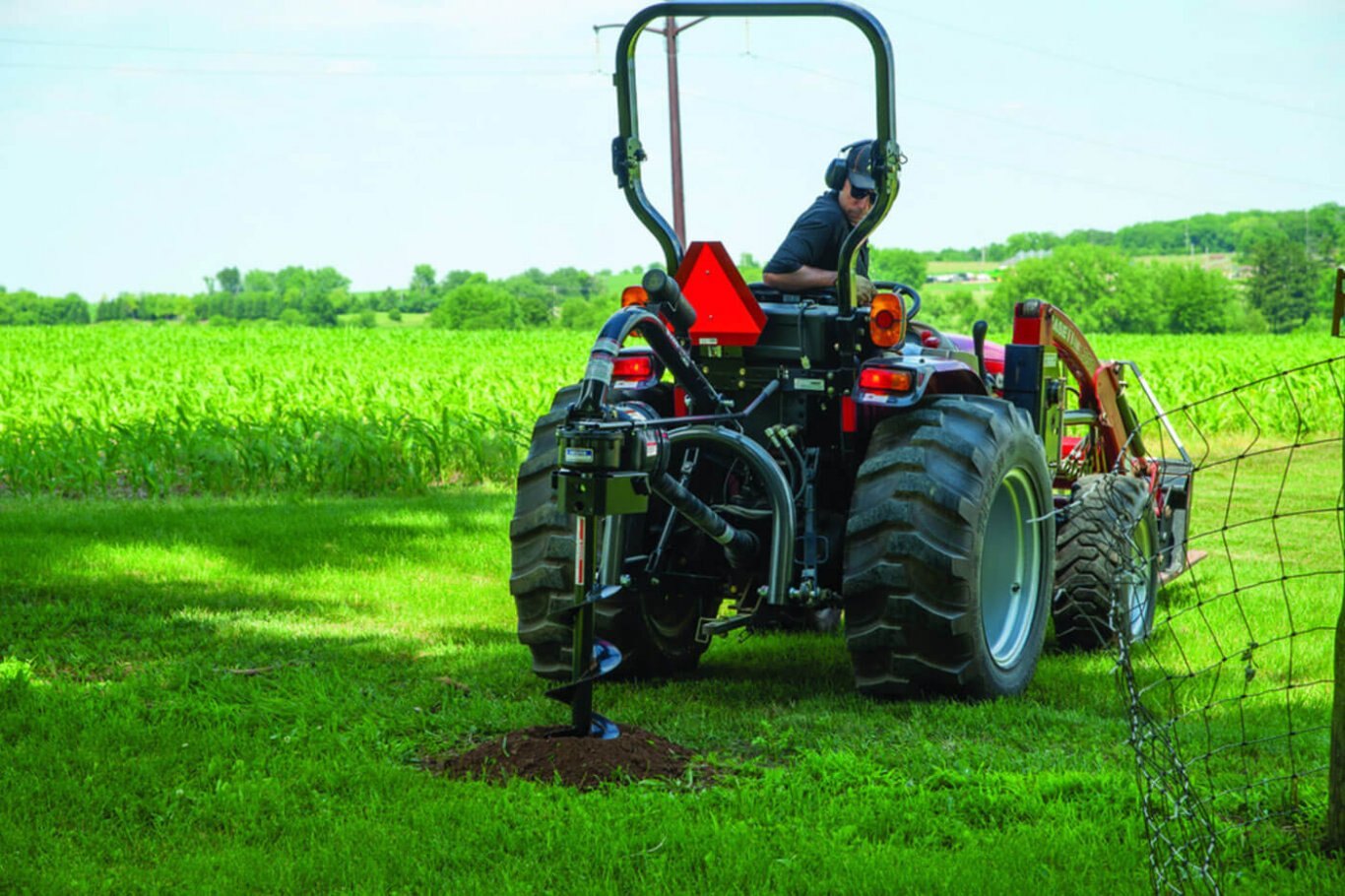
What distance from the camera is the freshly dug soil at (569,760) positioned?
13.7 feet

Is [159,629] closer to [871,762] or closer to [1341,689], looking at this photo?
[871,762]

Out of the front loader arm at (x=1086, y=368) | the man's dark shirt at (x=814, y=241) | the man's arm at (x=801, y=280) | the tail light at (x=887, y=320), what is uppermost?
the man's dark shirt at (x=814, y=241)

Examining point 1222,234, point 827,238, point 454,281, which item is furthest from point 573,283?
point 827,238

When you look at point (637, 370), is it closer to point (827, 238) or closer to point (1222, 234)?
point (827, 238)

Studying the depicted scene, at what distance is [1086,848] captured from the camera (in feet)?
11.7

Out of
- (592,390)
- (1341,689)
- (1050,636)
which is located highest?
(592,390)

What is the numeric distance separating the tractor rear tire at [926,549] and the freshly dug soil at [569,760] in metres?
0.92

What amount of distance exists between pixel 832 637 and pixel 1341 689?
136 inches

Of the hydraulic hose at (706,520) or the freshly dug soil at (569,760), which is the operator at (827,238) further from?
the freshly dug soil at (569,760)

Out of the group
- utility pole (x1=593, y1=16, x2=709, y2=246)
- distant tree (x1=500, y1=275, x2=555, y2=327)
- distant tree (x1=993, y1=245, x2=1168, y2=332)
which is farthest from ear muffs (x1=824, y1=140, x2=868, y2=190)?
distant tree (x1=993, y1=245, x2=1168, y2=332)

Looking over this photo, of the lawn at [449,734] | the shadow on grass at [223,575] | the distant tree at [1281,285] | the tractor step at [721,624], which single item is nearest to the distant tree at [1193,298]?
the distant tree at [1281,285]

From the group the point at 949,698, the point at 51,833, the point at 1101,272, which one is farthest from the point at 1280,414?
the point at 1101,272

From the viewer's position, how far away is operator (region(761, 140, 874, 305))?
5566 mm

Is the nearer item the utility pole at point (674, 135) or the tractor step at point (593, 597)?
Result: the tractor step at point (593, 597)
